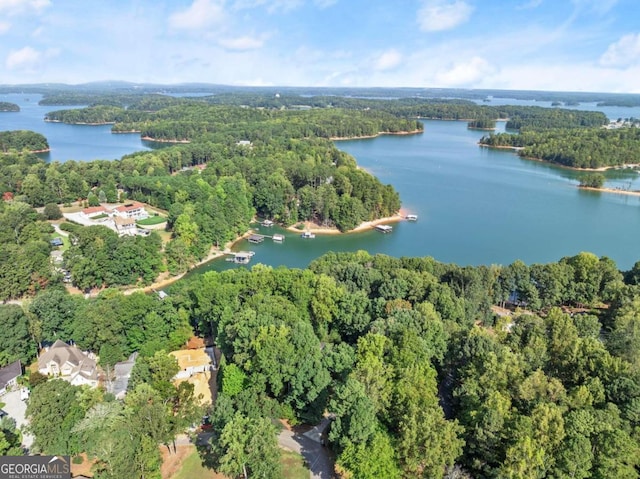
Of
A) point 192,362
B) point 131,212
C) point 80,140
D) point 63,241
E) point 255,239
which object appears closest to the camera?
point 192,362

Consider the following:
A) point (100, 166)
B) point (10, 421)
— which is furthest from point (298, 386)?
point (100, 166)

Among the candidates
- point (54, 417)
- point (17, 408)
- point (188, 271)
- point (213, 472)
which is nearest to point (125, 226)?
point (188, 271)

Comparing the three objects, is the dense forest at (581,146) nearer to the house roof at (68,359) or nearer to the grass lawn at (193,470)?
the grass lawn at (193,470)

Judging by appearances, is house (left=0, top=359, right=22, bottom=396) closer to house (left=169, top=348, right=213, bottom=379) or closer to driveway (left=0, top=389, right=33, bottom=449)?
driveway (left=0, top=389, right=33, bottom=449)

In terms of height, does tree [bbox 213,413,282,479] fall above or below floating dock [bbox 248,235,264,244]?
above

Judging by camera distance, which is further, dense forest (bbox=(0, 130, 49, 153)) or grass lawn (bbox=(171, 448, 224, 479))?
dense forest (bbox=(0, 130, 49, 153))

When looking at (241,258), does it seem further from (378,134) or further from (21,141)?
(378,134)

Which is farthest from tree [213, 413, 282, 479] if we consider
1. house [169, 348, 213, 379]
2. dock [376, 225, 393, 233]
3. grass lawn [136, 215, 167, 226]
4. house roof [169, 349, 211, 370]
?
dock [376, 225, 393, 233]
